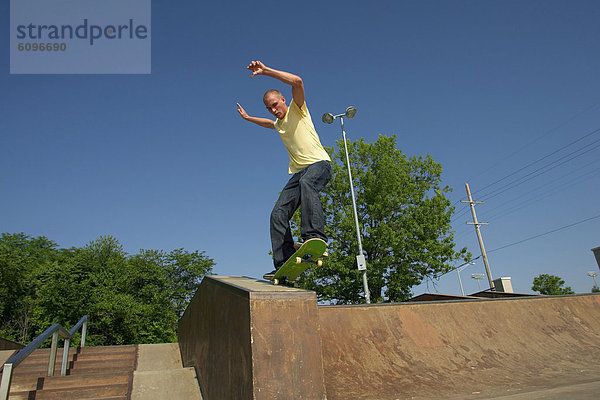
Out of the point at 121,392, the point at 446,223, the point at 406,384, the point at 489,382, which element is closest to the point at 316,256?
the point at 406,384

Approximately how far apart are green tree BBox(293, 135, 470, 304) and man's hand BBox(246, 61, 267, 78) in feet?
51.2

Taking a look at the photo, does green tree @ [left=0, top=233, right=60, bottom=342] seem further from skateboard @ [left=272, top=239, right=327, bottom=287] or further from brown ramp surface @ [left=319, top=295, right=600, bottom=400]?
brown ramp surface @ [left=319, top=295, right=600, bottom=400]

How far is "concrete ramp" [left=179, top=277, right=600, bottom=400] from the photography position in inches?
81.4

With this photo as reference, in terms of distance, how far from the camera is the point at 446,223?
19734mm

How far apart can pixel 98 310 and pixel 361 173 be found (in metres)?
15.2

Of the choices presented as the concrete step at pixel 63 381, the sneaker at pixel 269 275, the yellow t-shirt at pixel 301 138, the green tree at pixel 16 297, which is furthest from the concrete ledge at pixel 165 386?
the green tree at pixel 16 297

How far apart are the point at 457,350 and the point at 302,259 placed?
155 centimetres

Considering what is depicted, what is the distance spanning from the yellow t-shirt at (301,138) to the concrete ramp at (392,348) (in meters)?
1.64

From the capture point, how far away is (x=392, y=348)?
2865 millimetres

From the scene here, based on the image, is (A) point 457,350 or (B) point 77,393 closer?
(A) point 457,350

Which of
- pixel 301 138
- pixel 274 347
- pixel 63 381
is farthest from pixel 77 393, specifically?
pixel 301 138

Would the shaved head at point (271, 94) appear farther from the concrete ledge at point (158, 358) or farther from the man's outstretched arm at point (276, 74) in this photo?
the concrete ledge at point (158, 358)

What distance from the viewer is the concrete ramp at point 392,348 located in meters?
2.07

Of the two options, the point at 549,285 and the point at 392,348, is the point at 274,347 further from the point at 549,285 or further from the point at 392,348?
the point at 549,285
